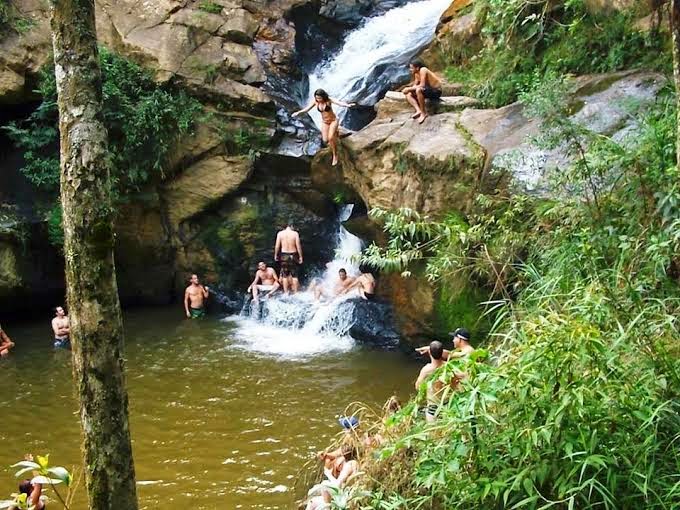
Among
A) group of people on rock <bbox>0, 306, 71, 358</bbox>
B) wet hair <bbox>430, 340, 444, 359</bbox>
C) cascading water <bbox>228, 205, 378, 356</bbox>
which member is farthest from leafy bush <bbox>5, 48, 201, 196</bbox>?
wet hair <bbox>430, 340, 444, 359</bbox>

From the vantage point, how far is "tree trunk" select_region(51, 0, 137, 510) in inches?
119

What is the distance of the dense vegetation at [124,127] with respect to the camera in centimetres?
1148

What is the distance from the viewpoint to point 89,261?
Answer: 3.02 metres

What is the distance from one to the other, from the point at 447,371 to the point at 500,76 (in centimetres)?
708

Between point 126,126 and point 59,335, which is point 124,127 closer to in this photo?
point 126,126

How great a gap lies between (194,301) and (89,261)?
29.9 ft

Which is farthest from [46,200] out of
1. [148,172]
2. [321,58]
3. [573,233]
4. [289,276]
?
[573,233]

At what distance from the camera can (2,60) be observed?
11.1m

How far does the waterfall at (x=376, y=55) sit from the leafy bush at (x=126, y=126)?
9.50ft

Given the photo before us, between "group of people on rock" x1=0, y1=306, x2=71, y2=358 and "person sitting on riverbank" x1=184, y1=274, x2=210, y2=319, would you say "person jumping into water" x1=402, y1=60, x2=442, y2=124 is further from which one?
"group of people on rock" x1=0, y1=306, x2=71, y2=358

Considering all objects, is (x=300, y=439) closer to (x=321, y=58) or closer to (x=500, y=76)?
(x=500, y=76)

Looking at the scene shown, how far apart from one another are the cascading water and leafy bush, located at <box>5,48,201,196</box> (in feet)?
10.2

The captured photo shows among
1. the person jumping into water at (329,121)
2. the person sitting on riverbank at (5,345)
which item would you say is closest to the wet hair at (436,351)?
the person jumping into water at (329,121)

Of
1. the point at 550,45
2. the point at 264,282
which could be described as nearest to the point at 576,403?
the point at 550,45
